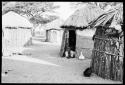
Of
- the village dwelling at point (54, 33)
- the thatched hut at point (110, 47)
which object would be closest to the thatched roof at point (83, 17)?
the thatched hut at point (110, 47)

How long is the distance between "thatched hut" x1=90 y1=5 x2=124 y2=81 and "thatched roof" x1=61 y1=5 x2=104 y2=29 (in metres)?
4.27

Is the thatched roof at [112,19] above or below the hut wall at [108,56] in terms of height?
above

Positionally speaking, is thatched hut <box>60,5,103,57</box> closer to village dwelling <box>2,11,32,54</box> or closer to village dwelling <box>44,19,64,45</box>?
village dwelling <box>2,11,32,54</box>

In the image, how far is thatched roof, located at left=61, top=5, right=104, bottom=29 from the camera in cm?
1389

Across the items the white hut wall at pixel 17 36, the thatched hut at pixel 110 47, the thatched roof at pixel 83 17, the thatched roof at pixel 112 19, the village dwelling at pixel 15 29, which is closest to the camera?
the thatched hut at pixel 110 47

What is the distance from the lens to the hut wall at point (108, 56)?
8.37 meters

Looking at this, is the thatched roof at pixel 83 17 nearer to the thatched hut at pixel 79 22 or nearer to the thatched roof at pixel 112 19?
the thatched hut at pixel 79 22

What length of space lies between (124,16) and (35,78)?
14.7ft

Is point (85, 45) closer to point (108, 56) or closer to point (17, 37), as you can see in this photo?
point (108, 56)

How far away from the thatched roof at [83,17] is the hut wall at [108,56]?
4333 millimetres

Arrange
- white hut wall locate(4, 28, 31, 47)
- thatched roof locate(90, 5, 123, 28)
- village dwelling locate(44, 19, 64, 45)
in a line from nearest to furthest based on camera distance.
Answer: thatched roof locate(90, 5, 123, 28) → white hut wall locate(4, 28, 31, 47) → village dwelling locate(44, 19, 64, 45)

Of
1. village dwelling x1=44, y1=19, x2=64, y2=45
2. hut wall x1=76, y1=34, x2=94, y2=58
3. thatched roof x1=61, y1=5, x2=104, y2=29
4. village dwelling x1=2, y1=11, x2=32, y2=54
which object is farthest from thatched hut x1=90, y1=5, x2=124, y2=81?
village dwelling x1=44, y1=19, x2=64, y2=45

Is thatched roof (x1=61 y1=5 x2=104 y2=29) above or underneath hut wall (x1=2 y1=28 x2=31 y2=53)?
above

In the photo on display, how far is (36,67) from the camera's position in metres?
10.8
